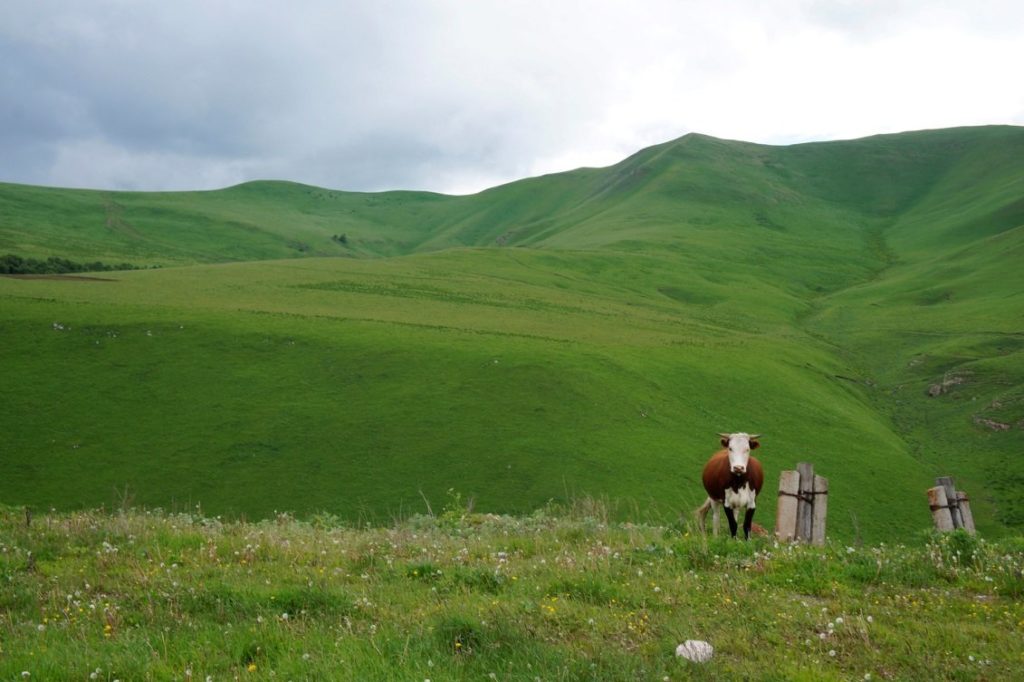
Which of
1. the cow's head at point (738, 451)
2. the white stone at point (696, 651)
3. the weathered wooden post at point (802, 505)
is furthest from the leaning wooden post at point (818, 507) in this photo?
the white stone at point (696, 651)

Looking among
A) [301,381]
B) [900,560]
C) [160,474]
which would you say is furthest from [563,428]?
[900,560]

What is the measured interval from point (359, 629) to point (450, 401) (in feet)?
131

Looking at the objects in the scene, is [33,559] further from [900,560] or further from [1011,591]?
[1011,591]

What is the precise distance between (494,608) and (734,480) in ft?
32.0

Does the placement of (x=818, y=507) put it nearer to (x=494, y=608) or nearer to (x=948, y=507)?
(x=948, y=507)

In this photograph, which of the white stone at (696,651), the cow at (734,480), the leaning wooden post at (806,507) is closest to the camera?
the white stone at (696,651)

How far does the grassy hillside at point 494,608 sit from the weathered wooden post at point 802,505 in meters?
2.57

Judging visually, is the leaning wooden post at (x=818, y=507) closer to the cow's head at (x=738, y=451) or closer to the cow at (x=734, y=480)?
the cow at (x=734, y=480)

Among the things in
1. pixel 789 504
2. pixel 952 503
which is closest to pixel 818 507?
pixel 789 504

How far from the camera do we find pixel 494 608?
9.23 m

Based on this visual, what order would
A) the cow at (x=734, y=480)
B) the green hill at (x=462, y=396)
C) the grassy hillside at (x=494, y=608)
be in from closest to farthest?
1. the grassy hillside at (x=494, y=608)
2. the cow at (x=734, y=480)
3. the green hill at (x=462, y=396)

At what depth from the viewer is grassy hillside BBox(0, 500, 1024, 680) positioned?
307 inches

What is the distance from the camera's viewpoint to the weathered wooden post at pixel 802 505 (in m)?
15.3

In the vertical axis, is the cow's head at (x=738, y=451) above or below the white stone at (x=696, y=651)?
above
